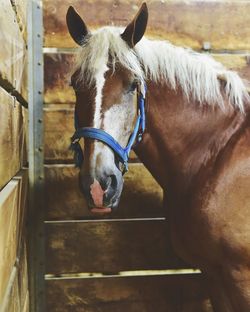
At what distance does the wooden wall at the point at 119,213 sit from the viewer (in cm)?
129

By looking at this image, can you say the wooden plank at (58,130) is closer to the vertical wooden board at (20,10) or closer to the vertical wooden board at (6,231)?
the vertical wooden board at (20,10)

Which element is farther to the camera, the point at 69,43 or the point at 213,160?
the point at 69,43

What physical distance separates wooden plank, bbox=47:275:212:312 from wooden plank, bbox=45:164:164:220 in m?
0.23

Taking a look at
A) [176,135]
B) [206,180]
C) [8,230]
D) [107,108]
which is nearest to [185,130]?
[176,135]

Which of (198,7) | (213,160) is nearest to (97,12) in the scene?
(198,7)

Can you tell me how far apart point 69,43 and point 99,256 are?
2.33 ft

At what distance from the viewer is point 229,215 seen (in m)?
0.97

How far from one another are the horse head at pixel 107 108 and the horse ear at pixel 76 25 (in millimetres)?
47

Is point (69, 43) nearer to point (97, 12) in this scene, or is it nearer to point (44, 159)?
point (97, 12)

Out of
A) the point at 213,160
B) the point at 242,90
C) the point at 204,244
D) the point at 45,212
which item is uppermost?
the point at 242,90

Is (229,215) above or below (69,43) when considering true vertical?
below

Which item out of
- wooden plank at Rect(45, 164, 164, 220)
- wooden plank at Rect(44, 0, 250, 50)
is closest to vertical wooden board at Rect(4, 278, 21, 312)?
wooden plank at Rect(45, 164, 164, 220)

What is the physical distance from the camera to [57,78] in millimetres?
1292

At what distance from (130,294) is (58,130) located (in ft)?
1.99
